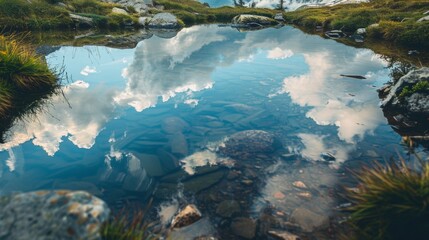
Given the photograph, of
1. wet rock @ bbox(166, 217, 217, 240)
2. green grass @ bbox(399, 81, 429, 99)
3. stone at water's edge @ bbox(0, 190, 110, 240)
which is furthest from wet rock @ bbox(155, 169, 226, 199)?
green grass @ bbox(399, 81, 429, 99)

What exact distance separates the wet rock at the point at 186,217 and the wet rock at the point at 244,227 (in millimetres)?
806

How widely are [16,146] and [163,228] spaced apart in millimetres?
6433

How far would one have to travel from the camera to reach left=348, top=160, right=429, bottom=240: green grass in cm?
461

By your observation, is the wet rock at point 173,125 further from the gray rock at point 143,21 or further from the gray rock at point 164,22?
the gray rock at point 143,21

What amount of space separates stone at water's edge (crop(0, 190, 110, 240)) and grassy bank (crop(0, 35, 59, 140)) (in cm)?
781

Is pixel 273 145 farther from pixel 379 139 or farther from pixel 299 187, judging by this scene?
pixel 379 139

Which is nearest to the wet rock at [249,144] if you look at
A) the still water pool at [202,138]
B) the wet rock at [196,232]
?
the still water pool at [202,138]

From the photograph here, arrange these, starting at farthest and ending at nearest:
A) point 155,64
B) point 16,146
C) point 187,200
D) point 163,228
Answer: point 155,64
point 16,146
point 187,200
point 163,228

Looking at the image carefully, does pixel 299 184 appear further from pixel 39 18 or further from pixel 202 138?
pixel 39 18

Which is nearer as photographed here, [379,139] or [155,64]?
[379,139]

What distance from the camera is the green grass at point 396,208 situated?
4.61m

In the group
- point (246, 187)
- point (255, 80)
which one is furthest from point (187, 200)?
point (255, 80)

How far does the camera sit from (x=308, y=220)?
243 inches

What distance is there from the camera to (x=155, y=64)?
2052 cm
